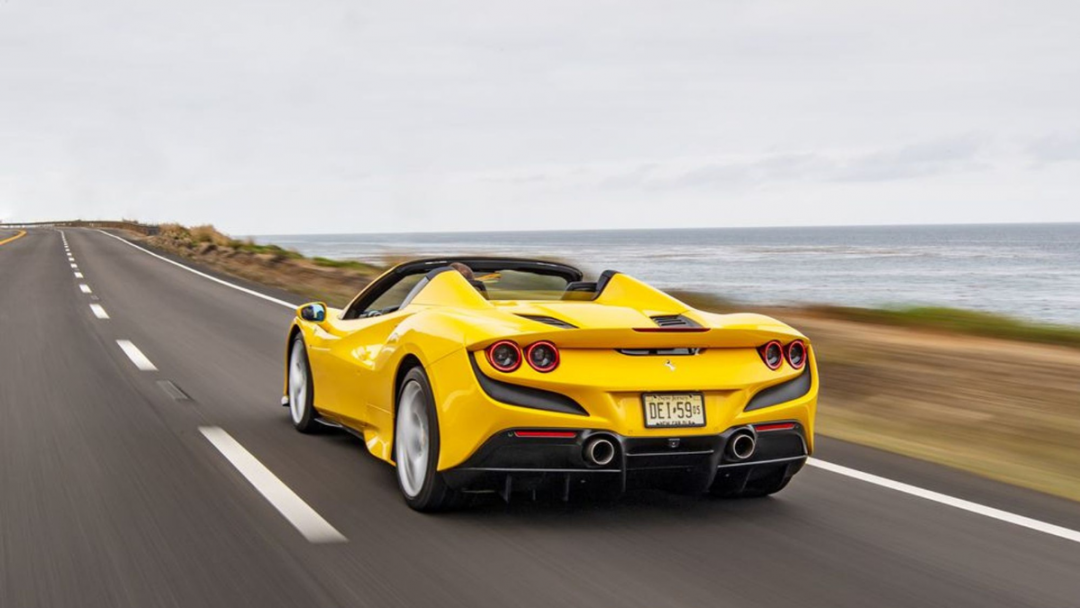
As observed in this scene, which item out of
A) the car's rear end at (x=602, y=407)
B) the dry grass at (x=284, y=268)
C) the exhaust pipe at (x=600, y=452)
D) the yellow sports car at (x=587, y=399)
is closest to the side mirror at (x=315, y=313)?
the yellow sports car at (x=587, y=399)

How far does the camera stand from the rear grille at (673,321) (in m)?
5.17

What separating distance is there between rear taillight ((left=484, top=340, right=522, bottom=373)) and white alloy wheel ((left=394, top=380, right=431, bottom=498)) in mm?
507

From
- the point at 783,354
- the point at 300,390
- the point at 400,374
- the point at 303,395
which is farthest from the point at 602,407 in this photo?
the point at 300,390

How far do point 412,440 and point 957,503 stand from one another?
275 cm

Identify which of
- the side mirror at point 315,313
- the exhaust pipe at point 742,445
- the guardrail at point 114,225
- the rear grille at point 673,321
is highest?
the rear grille at point 673,321

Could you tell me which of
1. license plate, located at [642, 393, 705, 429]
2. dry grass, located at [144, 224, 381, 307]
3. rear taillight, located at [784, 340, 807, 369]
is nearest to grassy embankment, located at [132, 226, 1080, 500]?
rear taillight, located at [784, 340, 807, 369]

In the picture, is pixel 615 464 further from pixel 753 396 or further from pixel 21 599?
pixel 21 599

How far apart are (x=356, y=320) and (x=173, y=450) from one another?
4.38 feet

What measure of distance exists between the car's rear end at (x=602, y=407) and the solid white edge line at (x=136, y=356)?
20.3ft

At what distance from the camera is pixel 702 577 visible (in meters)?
4.23

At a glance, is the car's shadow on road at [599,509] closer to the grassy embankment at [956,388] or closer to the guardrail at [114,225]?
the grassy embankment at [956,388]

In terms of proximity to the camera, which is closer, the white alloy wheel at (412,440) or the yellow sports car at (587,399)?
the yellow sports car at (587,399)

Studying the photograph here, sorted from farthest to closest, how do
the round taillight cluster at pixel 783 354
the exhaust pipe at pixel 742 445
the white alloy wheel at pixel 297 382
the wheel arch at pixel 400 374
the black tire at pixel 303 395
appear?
1. the white alloy wheel at pixel 297 382
2. the black tire at pixel 303 395
3. the wheel arch at pixel 400 374
4. the round taillight cluster at pixel 783 354
5. the exhaust pipe at pixel 742 445

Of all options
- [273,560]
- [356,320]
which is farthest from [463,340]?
[356,320]
